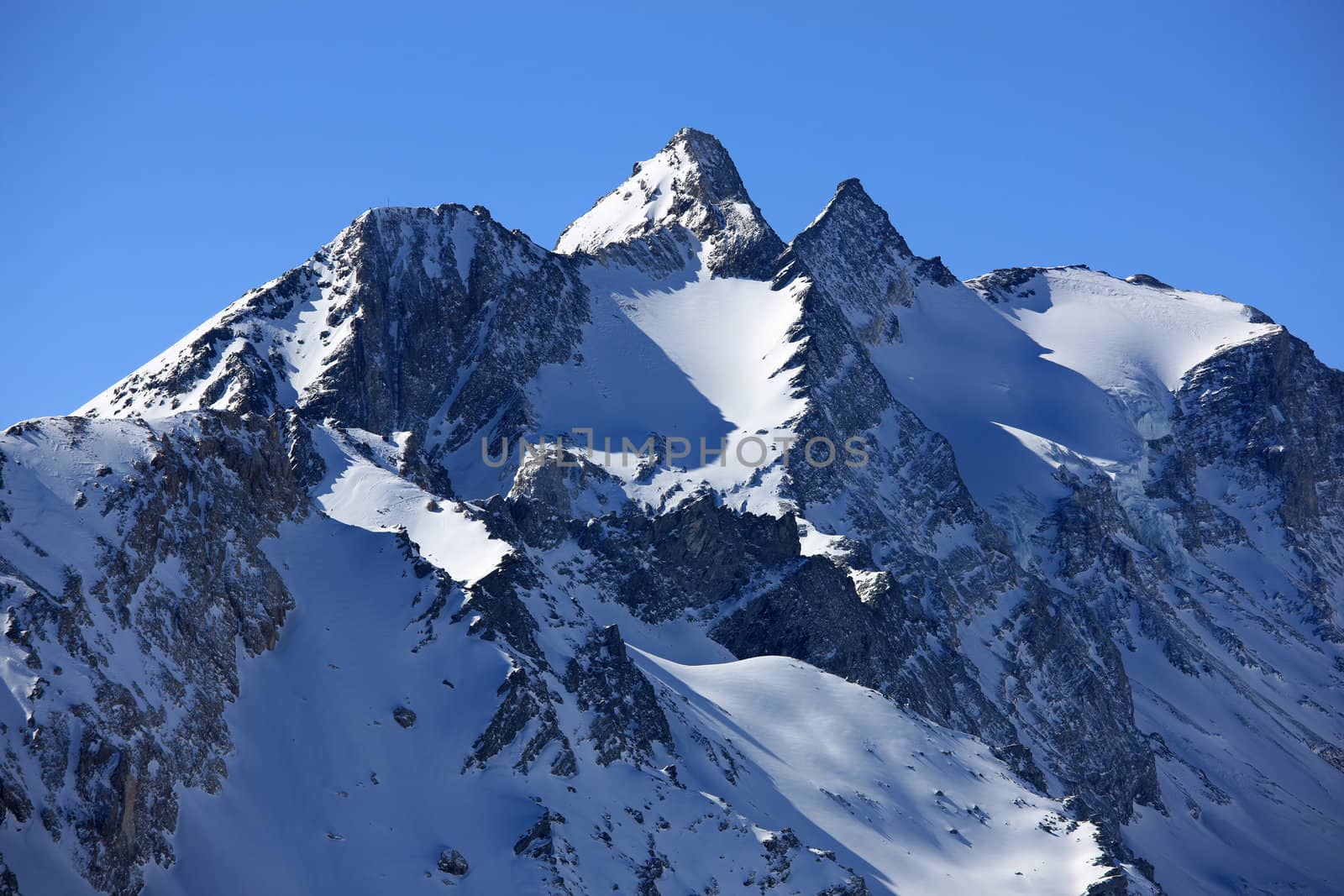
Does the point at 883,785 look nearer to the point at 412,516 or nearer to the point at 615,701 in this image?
the point at 615,701

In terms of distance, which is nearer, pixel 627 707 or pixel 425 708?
pixel 425 708

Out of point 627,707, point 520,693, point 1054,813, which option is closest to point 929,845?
point 1054,813

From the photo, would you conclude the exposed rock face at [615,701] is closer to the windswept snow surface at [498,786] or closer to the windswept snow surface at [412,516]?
the windswept snow surface at [498,786]

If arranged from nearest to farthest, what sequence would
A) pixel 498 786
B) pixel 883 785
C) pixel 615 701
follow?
pixel 498 786 → pixel 615 701 → pixel 883 785

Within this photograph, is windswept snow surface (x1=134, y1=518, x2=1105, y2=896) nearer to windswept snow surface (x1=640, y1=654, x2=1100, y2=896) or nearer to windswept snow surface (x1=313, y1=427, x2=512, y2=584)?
windswept snow surface (x1=640, y1=654, x2=1100, y2=896)

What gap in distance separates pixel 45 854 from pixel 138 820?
9.15 m

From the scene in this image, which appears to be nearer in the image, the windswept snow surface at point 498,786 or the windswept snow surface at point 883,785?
the windswept snow surface at point 498,786

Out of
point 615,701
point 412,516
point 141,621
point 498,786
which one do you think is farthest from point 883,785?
point 141,621

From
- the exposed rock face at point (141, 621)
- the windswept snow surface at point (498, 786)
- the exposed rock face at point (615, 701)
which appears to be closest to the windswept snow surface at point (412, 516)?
the windswept snow surface at point (498, 786)

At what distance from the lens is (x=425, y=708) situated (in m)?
142

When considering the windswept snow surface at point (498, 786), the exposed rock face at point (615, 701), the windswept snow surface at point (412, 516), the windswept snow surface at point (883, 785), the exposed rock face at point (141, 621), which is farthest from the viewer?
the windswept snow surface at point (883, 785)

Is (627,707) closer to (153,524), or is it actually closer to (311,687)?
(311,687)

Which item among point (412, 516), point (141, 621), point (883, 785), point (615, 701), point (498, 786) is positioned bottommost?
point (141, 621)

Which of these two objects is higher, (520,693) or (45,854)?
(520,693)
